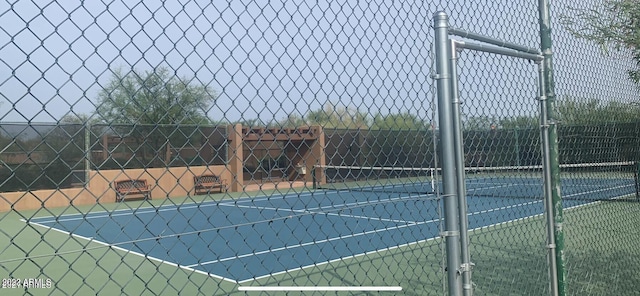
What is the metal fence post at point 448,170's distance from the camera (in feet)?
7.47

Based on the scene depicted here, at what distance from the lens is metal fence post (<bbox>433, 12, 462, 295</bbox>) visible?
2275 millimetres

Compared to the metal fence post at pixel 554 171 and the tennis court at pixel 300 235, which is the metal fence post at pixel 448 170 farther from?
the tennis court at pixel 300 235

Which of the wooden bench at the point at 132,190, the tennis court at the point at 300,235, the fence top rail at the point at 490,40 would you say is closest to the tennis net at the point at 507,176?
the tennis court at the point at 300,235

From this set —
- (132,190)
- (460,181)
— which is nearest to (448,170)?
(460,181)

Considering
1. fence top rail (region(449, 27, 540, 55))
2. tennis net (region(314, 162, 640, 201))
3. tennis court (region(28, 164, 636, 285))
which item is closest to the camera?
fence top rail (region(449, 27, 540, 55))

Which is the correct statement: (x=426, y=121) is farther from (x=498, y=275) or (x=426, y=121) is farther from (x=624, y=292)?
(x=498, y=275)

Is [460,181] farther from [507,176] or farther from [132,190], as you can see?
[132,190]

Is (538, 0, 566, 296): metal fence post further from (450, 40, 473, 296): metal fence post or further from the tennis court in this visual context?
the tennis court

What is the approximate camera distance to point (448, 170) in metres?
2.28

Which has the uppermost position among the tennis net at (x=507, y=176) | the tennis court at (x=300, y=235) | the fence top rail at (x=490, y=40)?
the fence top rail at (x=490, y=40)

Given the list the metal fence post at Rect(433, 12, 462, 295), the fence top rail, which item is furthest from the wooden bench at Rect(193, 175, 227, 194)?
the fence top rail

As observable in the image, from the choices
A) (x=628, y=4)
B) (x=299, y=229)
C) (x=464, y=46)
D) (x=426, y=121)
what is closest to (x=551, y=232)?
(x=426, y=121)

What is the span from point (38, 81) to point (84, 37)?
0.20 meters

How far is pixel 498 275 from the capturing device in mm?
6273
